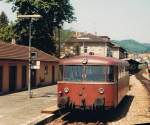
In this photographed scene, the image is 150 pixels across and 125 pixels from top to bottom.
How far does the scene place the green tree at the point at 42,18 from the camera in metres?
51.7

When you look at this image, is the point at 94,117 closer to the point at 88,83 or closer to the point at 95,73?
the point at 88,83

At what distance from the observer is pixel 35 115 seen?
15.6 m

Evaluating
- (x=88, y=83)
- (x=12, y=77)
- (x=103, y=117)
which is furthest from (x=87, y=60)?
(x=12, y=77)

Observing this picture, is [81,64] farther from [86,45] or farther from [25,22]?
[86,45]

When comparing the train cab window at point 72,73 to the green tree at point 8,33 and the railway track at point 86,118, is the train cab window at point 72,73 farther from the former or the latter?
the green tree at point 8,33

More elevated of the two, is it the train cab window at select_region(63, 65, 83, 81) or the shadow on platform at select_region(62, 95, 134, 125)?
the train cab window at select_region(63, 65, 83, 81)

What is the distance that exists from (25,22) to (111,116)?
37286 mm

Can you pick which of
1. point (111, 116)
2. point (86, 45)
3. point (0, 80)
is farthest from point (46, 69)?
point (86, 45)

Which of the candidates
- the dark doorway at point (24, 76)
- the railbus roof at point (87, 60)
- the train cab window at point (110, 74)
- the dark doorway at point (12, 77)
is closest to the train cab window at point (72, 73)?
the railbus roof at point (87, 60)

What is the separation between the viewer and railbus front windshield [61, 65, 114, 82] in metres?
15.6

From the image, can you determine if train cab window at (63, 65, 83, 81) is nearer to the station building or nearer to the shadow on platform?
the shadow on platform

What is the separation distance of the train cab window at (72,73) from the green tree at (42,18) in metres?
35.7

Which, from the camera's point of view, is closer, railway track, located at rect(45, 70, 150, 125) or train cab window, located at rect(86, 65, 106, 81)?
railway track, located at rect(45, 70, 150, 125)

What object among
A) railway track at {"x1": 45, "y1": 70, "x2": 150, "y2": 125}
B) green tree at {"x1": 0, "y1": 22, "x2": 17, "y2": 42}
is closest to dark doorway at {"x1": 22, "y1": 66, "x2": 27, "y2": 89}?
railway track at {"x1": 45, "y1": 70, "x2": 150, "y2": 125}
